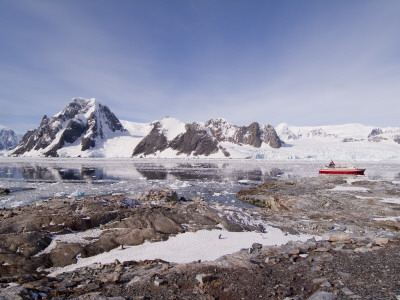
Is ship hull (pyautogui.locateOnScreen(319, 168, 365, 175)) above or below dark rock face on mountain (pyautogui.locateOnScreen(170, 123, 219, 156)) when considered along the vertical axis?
below

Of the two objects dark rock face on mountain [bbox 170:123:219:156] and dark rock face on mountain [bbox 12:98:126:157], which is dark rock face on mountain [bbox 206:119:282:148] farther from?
dark rock face on mountain [bbox 12:98:126:157]

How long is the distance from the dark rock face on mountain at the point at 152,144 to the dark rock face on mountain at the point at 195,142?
6.24m

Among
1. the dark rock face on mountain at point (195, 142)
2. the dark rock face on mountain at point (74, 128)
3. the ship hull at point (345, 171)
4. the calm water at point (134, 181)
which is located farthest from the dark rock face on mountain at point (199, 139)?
the ship hull at point (345, 171)

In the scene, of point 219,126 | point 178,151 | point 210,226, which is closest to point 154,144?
point 178,151

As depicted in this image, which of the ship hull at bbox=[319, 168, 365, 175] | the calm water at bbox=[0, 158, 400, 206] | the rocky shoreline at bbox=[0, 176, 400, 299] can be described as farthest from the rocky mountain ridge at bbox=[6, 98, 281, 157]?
the rocky shoreline at bbox=[0, 176, 400, 299]

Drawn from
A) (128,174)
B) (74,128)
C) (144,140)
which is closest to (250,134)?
(144,140)

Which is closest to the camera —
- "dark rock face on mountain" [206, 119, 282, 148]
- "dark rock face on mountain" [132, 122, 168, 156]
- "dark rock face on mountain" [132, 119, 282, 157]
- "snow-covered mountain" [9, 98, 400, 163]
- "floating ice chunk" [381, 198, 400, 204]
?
"floating ice chunk" [381, 198, 400, 204]

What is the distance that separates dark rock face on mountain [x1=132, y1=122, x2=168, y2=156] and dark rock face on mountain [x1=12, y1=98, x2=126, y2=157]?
2907 cm

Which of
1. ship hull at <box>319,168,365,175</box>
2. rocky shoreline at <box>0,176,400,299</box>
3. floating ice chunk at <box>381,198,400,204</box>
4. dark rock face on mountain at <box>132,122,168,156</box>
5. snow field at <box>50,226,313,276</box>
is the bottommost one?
floating ice chunk at <box>381,198,400,204</box>

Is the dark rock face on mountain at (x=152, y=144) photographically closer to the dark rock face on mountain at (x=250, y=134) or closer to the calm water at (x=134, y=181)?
the dark rock face on mountain at (x=250, y=134)

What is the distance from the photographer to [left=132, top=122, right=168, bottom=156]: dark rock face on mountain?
14712 centimetres

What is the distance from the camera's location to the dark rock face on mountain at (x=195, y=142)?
139 meters

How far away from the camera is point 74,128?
15888 cm

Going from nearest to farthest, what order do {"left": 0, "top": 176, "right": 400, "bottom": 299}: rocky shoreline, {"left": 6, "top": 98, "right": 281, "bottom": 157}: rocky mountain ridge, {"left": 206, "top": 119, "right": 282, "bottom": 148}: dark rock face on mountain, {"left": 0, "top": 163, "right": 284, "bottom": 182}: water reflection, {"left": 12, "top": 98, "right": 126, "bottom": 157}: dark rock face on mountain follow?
{"left": 0, "top": 176, "right": 400, "bottom": 299}: rocky shoreline < {"left": 0, "top": 163, "right": 284, "bottom": 182}: water reflection < {"left": 6, "top": 98, "right": 281, "bottom": 157}: rocky mountain ridge < {"left": 12, "top": 98, "right": 126, "bottom": 157}: dark rock face on mountain < {"left": 206, "top": 119, "right": 282, "bottom": 148}: dark rock face on mountain
